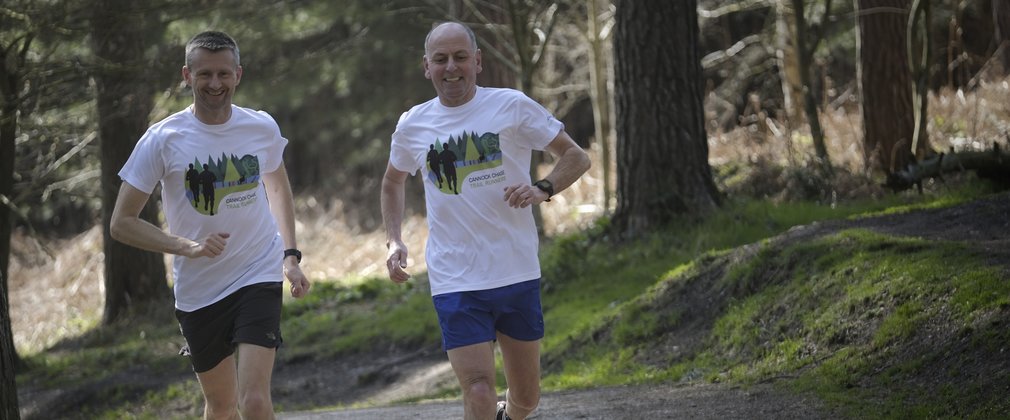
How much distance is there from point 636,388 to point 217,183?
3.71 meters

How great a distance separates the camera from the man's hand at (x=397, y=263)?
5.40 metres

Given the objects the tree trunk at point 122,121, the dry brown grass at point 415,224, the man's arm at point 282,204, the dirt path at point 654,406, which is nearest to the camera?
the man's arm at point 282,204

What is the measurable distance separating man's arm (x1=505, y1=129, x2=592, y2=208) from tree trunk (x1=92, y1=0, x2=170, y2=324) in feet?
29.5

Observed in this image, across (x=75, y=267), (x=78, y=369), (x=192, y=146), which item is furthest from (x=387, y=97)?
(x=192, y=146)

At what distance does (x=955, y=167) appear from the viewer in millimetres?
10844

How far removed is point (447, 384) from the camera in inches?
Answer: 419

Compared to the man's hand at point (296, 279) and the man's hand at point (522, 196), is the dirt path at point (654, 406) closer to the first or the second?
the man's hand at point (522, 196)

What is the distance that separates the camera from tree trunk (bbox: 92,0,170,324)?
45.4ft

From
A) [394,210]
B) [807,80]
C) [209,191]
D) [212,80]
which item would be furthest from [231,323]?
[807,80]

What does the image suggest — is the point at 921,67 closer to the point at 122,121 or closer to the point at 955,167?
the point at 955,167

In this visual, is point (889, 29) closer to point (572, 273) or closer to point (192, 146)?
point (572, 273)

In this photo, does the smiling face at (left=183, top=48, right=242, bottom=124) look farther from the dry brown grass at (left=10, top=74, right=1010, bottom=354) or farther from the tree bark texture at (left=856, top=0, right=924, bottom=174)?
the tree bark texture at (left=856, top=0, right=924, bottom=174)

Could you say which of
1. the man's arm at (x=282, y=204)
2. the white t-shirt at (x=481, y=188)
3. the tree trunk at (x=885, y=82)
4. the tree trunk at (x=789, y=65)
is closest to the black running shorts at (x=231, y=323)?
the man's arm at (x=282, y=204)

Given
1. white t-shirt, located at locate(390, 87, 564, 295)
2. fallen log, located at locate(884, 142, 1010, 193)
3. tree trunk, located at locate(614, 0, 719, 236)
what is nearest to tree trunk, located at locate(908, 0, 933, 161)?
fallen log, located at locate(884, 142, 1010, 193)
